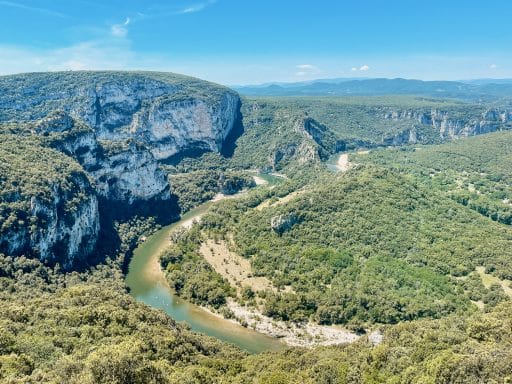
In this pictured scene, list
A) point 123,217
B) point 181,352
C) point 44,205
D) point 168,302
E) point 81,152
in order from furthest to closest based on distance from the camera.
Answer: point 123,217, point 81,152, point 44,205, point 168,302, point 181,352

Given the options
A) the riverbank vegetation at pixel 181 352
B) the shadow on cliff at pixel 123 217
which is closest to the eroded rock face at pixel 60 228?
the shadow on cliff at pixel 123 217

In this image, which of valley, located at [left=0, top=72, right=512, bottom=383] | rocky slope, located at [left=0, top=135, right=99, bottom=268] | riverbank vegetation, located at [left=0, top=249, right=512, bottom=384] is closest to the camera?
riverbank vegetation, located at [left=0, top=249, right=512, bottom=384]

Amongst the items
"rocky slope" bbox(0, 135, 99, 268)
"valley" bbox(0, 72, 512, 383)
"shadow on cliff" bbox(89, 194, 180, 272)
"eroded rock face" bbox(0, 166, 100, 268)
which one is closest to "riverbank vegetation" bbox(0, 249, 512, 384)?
"valley" bbox(0, 72, 512, 383)

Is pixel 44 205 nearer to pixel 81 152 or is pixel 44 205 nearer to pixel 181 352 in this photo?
pixel 81 152

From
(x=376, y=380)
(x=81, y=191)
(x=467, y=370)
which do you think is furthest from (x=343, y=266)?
(x=81, y=191)

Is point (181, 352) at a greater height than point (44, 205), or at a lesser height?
lesser

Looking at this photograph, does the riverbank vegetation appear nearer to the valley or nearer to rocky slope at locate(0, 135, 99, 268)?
the valley

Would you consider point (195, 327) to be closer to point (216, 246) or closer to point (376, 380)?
point (216, 246)

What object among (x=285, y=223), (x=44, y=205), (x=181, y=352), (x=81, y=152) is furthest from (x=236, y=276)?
(x=81, y=152)
